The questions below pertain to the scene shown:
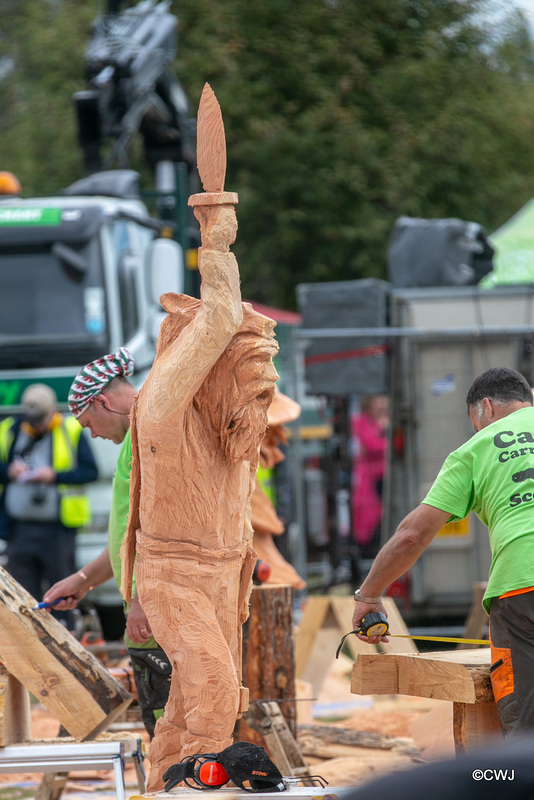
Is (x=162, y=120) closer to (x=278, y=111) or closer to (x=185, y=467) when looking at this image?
(x=278, y=111)

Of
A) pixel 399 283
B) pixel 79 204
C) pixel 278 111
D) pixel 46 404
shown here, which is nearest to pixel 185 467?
pixel 46 404

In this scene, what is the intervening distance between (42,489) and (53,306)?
1713 mm

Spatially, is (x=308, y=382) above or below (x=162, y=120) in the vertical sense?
below

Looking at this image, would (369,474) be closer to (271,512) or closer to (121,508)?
(271,512)

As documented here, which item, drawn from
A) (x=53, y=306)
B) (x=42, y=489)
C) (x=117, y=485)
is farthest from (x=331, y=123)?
(x=117, y=485)

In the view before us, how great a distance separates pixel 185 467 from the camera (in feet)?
9.52

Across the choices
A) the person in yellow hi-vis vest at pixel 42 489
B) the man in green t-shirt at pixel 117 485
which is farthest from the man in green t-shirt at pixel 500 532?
the person in yellow hi-vis vest at pixel 42 489

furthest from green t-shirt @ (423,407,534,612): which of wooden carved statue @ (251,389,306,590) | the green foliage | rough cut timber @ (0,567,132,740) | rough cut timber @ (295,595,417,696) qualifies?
the green foliage

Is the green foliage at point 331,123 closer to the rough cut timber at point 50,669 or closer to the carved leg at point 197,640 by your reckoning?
the rough cut timber at point 50,669

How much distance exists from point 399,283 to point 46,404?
3751 mm

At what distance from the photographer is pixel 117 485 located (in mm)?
3574

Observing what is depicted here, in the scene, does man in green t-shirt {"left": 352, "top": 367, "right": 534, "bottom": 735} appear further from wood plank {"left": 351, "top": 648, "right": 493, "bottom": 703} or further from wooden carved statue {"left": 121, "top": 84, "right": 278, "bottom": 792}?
wooden carved statue {"left": 121, "top": 84, "right": 278, "bottom": 792}

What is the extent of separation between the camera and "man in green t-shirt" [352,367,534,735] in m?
3.14

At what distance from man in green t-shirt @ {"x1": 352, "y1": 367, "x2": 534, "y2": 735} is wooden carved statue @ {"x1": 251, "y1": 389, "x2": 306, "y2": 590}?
1781mm
